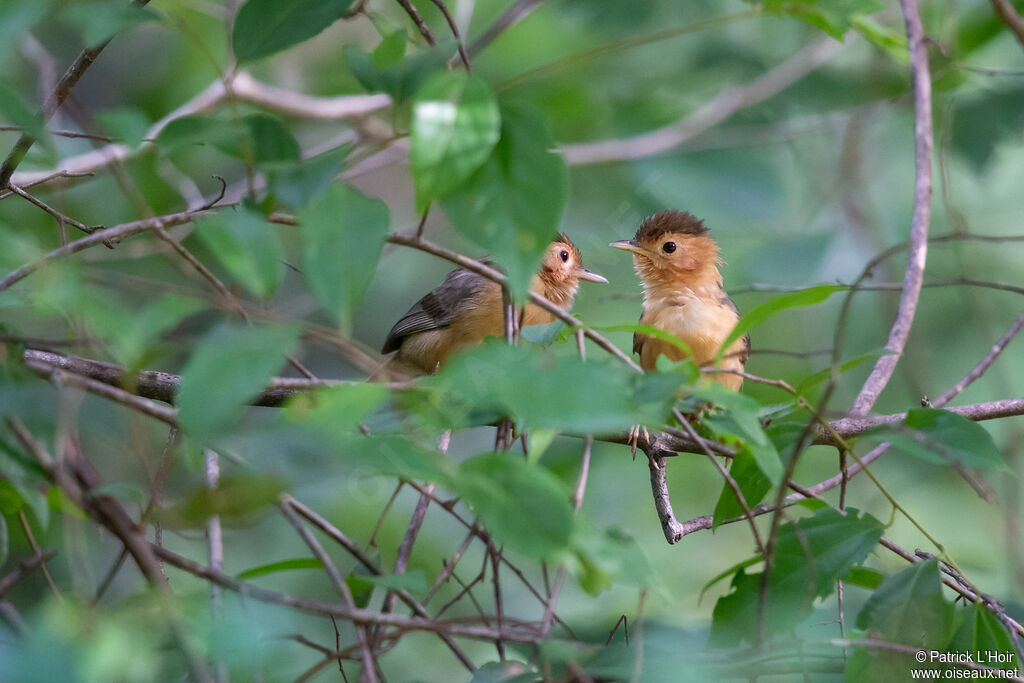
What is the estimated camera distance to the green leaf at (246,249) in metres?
1.33

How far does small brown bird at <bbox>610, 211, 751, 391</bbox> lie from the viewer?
4336 millimetres

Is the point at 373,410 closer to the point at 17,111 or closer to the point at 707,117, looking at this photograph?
the point at 17,111

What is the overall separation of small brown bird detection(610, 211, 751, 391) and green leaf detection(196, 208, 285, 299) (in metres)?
2.90

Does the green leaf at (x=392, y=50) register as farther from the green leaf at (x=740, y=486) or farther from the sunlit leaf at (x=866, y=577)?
the sunlit leaf at (x=866, y=577)

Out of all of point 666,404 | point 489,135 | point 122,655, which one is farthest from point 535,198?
point 122,655

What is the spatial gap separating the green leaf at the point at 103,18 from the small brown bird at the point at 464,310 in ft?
10.7

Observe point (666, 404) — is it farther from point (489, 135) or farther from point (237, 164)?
point (237, 164)

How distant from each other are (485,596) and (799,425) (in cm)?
504

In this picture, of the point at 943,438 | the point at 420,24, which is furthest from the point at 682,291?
the point at 420,24

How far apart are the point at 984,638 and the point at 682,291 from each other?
2.68 metres

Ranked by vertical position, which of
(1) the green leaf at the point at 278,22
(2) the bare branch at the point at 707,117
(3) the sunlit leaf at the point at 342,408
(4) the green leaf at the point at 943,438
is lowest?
(3) the sunlit leaf at the point at 342,408

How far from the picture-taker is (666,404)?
168 centimetres

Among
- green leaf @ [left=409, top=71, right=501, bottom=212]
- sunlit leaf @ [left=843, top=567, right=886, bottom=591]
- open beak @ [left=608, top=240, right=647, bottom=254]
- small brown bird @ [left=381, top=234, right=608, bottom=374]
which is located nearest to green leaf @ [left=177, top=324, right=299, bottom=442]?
green leaf @ [left=409, top=71, right=501, bottom=212]

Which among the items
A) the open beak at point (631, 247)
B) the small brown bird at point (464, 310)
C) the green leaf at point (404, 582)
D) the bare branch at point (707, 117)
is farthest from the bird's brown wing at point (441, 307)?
the green leaf at point (404, 582)
